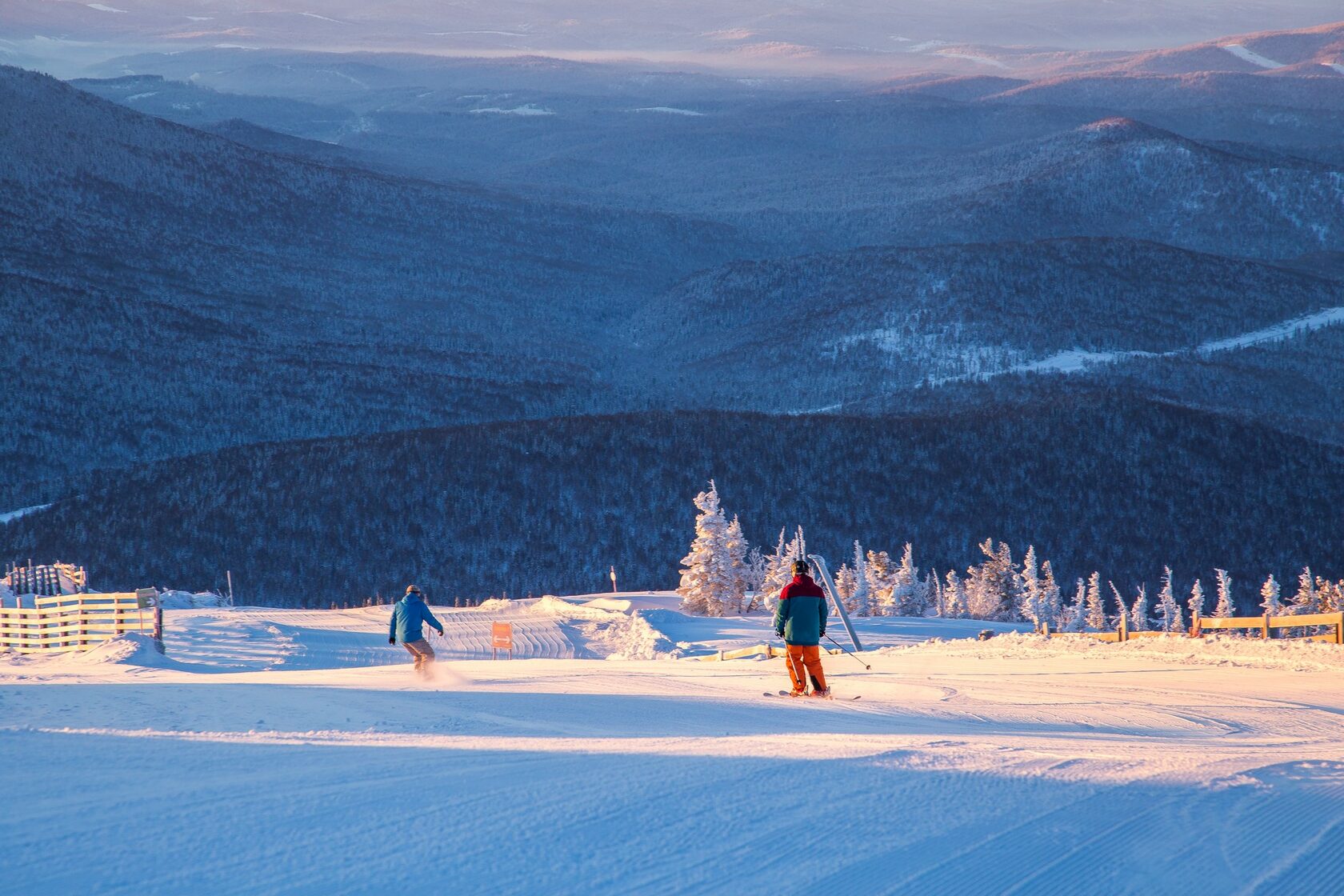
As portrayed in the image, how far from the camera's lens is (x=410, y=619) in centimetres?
1484

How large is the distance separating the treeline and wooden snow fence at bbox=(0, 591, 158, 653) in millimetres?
30146

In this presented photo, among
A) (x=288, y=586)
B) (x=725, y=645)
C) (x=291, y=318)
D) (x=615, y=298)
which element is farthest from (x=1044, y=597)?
(x=615, y=298)

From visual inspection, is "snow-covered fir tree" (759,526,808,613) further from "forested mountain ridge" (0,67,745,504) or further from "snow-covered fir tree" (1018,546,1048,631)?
"forested mountain ridge" (0,67,745,504)

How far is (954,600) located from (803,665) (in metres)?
27.6

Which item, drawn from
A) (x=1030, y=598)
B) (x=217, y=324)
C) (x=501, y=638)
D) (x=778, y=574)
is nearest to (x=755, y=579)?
(x=778, y=574)

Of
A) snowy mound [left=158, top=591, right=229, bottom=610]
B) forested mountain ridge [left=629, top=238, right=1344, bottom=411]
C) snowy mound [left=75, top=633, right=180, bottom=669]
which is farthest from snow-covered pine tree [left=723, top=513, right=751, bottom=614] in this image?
forested mountain ridge [left=629, top=238, right=1344, bottom=411]

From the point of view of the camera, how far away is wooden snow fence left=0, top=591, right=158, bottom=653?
20.9 metres

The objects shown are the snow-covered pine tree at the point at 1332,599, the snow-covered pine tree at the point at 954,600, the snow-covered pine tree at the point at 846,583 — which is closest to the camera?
the snow-covered pine tree at the point at 846,583

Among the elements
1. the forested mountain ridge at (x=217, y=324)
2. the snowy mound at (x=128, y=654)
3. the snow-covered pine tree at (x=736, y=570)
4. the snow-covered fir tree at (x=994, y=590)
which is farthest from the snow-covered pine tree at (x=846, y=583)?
the forested mountain ridge at (x=217, y=324)

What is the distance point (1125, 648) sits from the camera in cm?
1655

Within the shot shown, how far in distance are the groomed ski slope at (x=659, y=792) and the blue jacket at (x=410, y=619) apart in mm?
3025

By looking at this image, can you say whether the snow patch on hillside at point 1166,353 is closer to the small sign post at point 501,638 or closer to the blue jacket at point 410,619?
the small sign post at point 501,638

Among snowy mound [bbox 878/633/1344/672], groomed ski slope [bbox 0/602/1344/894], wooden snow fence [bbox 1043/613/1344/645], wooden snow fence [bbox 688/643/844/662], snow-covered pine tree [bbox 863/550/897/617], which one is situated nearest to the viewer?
groomed ski slope [bbox 0/602/1344/894]

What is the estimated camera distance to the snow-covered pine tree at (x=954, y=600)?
1494 inches
